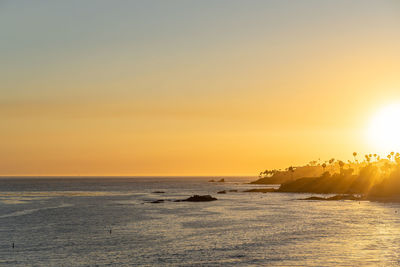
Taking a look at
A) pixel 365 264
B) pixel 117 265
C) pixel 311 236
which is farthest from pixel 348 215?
pixel 117 265

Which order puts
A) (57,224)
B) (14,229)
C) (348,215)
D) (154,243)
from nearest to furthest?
(154,243) → (14,229) → (57,224) → (348,215)

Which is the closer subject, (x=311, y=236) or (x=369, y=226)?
(x=311, y=236)

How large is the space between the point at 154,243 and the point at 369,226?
44198mm

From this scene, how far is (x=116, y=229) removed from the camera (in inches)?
3086

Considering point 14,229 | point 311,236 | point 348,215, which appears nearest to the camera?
point 311,236

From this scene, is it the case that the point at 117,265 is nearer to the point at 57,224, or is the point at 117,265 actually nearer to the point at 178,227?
the point at 178,227

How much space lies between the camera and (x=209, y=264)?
160 ft

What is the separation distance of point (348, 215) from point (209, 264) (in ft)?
214

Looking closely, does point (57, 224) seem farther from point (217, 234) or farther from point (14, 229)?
point (217, 234)

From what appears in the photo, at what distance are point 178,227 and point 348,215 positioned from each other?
46295 mm

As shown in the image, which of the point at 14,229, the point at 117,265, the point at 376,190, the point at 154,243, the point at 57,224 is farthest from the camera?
the point at 376,190

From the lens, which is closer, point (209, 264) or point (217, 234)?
point (209, 264)

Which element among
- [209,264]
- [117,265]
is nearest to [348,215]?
[209,264]

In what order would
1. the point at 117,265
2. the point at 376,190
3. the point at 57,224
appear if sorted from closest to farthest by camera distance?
the point at 117,265 < the point at 57,224 < the point at 376,190
